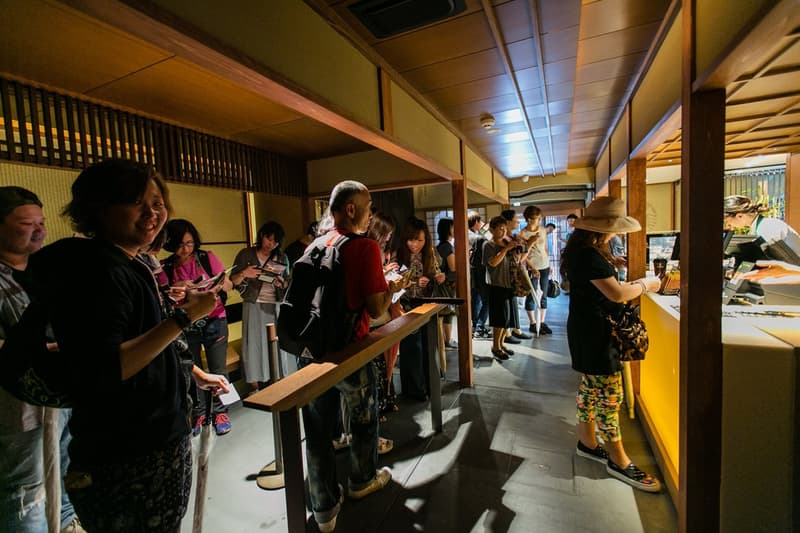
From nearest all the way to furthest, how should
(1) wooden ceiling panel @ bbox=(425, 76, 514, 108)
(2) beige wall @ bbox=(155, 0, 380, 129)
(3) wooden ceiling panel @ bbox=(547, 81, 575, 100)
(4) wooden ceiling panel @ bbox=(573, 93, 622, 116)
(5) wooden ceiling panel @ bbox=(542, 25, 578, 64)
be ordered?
1. (2) beige wall @ bbox=(155, 0, 380, 129)
2. (5) wooden ceiling panel @ bbox=(542, 25, 578, 64)
3. (1) wooden ceiling panel @ bbox=(425, 76, 514, 108)
4. (3) wooden ceiling panel @ bbox=(547, 81, 575, 100)
5. (4) wooden ceiling panel @ bbox=(573, 93, 622, 116)

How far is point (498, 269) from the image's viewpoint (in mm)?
3799

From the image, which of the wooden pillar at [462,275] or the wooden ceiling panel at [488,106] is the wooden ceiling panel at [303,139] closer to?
the wooden ceiling panel at [488,106]

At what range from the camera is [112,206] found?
85 cm

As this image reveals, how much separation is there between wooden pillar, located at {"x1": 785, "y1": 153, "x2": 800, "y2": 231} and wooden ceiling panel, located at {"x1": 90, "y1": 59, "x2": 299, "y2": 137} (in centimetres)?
484

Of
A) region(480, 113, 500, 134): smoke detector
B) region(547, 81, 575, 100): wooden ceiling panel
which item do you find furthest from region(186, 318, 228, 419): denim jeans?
region(547, 81, 575, 100): wooden ceiling panel

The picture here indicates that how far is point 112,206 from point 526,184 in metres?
6.83

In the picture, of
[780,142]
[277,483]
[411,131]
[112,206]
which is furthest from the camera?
[780,142]

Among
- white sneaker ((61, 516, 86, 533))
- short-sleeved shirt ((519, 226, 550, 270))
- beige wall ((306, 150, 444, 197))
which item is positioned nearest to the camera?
white sneaker ((61, 516, 86, 533))

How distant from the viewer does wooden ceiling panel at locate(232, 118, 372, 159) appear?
287 cm

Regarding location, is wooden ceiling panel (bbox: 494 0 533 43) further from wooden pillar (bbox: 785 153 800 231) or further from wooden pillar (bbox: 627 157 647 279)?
wooden pillar (bbox: 785 153 800 231)

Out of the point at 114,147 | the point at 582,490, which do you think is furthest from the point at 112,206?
the point at 582,490

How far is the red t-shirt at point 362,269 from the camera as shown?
1448 millimetres

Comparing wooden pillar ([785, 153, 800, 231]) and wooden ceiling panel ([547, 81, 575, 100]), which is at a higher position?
wooden ceiling panel ([547, 81, 575, 100])

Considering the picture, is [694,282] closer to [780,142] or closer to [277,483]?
[277,483]
